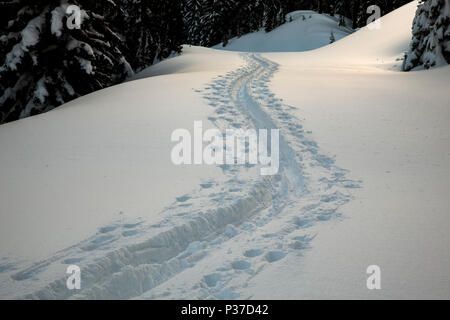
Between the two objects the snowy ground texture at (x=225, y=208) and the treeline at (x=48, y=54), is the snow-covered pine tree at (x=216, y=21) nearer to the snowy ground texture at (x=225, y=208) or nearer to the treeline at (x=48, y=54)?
the treeline at (x=48, y=54)

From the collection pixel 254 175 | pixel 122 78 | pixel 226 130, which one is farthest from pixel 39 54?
pixel 254 175

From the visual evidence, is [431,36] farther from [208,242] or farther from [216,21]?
[216,21]

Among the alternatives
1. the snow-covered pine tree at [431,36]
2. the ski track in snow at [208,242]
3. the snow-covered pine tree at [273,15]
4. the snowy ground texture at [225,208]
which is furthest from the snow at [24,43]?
the snow-covered pine tree at [273,15]

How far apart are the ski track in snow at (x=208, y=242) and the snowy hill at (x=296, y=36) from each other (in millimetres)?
34056

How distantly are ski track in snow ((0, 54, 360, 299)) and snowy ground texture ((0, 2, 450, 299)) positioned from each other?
15mm

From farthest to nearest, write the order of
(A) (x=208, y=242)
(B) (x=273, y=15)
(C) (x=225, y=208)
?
(B) (x=273, y=15)
(C) (x=225, y=208)
(A) (x=208, y=242)

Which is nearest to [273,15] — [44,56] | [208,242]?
[44,56]

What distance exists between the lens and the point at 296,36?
126 feet

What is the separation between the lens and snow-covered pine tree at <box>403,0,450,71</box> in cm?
1230

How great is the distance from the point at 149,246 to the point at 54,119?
5200mm

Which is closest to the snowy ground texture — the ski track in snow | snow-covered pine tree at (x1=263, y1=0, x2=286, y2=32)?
the ski track in snow

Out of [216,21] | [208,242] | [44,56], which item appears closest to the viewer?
[208,242]

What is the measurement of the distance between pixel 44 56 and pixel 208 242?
33.7 ft

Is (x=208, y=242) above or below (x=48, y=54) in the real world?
below
